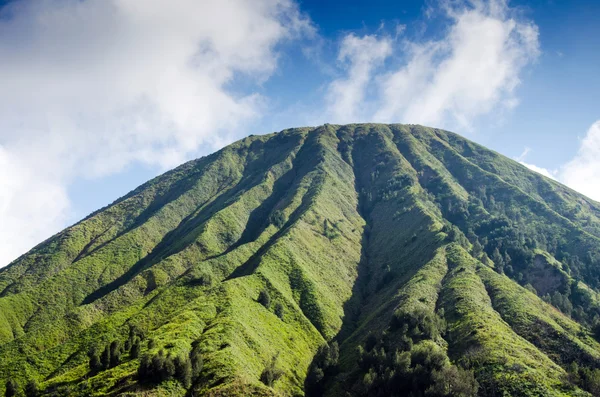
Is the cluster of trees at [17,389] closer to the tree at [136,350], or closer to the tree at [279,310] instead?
the tree at [136,350]

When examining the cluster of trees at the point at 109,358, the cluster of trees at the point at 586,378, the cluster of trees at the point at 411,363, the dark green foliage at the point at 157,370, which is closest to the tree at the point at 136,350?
the cluster of trees at the point at 109,358

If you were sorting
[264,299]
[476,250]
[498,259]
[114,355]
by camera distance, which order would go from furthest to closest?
[476,250], [498,259], [264,299], [114,355]

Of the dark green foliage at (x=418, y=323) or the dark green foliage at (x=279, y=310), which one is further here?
the dark green foliage at (x=279, y=310)

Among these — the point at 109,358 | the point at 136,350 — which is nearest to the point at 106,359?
the point at 109,358

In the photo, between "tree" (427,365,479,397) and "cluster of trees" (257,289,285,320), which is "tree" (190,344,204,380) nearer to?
"cluster of trees" (257,289,285,320)

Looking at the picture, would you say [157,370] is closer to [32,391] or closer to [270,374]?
[270,374]

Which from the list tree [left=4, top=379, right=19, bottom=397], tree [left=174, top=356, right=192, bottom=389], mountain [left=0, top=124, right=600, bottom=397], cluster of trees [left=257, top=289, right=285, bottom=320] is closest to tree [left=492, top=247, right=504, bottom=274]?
mountain [left=0, top=124, right=600, bottom=397]

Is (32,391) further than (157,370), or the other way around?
(32,391)
